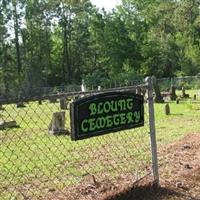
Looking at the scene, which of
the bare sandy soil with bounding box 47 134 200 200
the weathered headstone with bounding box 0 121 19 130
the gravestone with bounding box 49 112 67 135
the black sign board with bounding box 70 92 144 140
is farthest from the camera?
the weathered headstone with bounding box 0 121 19 130

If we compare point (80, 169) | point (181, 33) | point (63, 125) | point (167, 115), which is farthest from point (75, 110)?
point (181, 33)

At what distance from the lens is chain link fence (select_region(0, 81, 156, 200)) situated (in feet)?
24.1

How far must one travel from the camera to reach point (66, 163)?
32.6 ft

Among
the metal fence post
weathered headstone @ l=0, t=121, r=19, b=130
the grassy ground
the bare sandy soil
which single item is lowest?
weathered headstone @ l=0, t=121, r=19, b=130

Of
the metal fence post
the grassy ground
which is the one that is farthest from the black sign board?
the grassy ground

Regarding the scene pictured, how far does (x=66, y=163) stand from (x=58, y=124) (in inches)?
212

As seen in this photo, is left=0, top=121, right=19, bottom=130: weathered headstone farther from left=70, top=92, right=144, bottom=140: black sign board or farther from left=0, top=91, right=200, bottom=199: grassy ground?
left=70, top=92, right=144, bottom=140: black sign board

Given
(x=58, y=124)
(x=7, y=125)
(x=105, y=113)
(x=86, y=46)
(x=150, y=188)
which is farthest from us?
(x=86, y=46)

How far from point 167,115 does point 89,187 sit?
42.5 feet

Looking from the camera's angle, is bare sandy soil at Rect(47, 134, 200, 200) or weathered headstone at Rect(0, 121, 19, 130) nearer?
bare sandy soil at Rect(47, 134, 200, 200)

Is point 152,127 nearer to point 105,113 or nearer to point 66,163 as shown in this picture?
point 105,113

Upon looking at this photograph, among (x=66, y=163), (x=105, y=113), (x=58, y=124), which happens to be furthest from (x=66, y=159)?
(x=58, y=124)

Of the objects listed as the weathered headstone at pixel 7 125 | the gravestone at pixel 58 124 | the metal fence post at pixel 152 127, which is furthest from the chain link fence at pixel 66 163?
the weathered headstone at pixel 7 125

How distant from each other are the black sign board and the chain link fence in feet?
0.48
